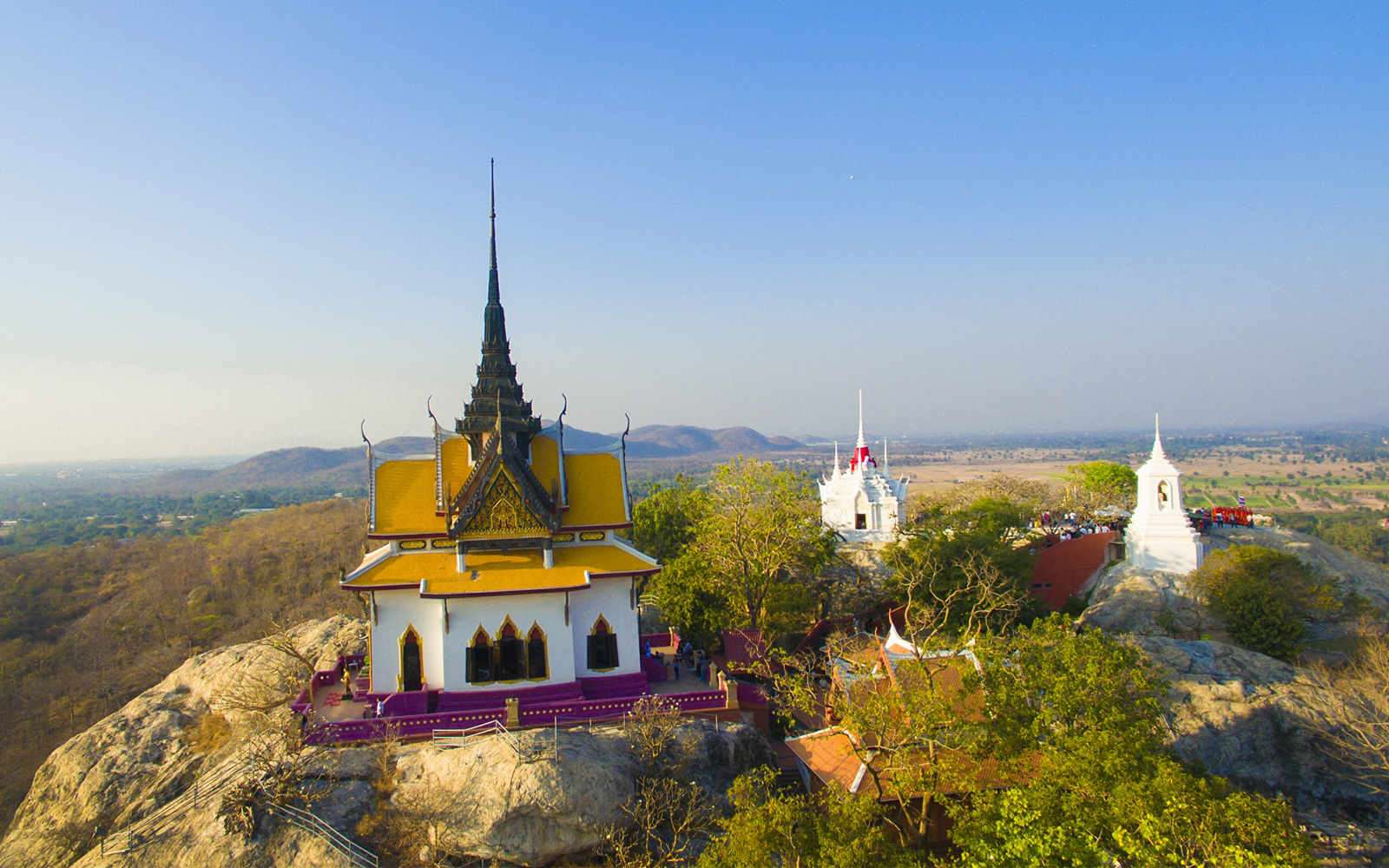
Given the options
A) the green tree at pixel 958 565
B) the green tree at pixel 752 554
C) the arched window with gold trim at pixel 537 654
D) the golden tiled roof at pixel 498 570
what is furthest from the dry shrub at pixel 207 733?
the green tree at pixel 958 565

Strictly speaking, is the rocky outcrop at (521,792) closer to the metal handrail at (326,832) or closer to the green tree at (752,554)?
the metal handrail at (326,832)

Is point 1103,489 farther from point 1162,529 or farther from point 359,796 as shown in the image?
point 359,796

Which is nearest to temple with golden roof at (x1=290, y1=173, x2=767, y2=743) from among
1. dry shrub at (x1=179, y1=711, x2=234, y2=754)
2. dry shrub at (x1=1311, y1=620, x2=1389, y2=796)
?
dry shrub at (x1=179, y1=711, x2=234, y2=754)

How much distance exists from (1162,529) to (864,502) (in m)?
17.7

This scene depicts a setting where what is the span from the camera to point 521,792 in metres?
17.4

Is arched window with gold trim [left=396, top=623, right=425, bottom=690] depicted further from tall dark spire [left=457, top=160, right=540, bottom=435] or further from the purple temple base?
tall dark spire [left=457, top=160, right=540, bottom=435]

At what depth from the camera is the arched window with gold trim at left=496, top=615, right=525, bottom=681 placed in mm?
22312

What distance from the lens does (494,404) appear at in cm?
2611

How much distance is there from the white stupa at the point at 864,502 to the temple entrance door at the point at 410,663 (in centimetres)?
3151

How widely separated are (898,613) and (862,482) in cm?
1515

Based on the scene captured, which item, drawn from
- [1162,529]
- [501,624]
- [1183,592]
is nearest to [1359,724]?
[1183,592]

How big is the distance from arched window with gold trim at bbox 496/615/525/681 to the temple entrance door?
2451 millimetres

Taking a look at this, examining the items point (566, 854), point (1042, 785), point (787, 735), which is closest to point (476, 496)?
point (566, 854)

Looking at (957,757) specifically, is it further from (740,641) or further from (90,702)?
(90,702)
